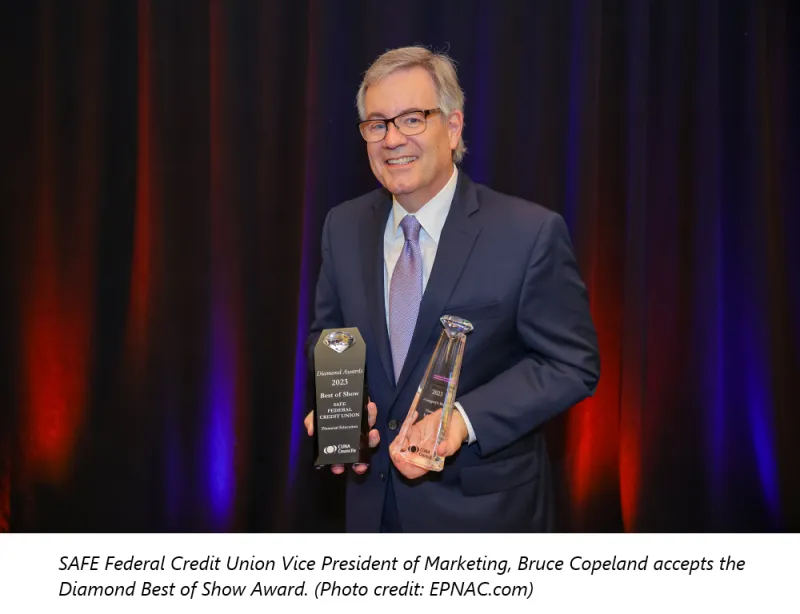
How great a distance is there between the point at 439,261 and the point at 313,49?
136 centimetres

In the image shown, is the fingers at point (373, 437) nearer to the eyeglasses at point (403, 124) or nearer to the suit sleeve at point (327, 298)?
the suit sleeve at point (327, 298)

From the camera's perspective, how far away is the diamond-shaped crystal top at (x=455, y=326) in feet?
4.91

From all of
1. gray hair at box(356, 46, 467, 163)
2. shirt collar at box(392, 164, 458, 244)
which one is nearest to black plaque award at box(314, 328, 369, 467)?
shirt collar at box(392, 164, 458, 244)

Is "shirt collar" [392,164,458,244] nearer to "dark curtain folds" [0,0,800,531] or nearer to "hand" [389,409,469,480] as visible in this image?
"hand" [389,409,469,480]

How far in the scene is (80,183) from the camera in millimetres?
2785

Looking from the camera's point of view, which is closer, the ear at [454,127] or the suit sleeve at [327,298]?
the ear at [454,127]

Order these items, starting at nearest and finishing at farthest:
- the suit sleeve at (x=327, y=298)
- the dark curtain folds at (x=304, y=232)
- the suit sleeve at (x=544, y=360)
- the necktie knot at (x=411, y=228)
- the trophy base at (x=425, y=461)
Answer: the trophy base at (x=425, y=461)
the suit sleeve at (x=544, y=360)
the necktie knot at (x=411, y=228)
the suit sleeve at (x=327, y=298)
the dark curtain folds at (x=304, y=232)

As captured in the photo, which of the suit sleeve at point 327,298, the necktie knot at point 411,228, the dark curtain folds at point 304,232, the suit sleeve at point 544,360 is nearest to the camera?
the suit sleeve at point 544,360

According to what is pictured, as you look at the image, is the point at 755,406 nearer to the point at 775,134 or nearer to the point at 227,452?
the point at 775,134

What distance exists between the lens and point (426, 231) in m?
1.73

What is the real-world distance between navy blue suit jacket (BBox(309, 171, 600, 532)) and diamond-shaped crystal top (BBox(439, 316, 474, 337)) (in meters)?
0.12

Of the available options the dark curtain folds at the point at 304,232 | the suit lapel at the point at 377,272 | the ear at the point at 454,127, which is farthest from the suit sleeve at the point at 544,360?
the dark curtain folds at the point at 304,232

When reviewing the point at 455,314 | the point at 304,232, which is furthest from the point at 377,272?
the point at 304,232

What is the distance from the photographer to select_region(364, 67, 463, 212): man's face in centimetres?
165
